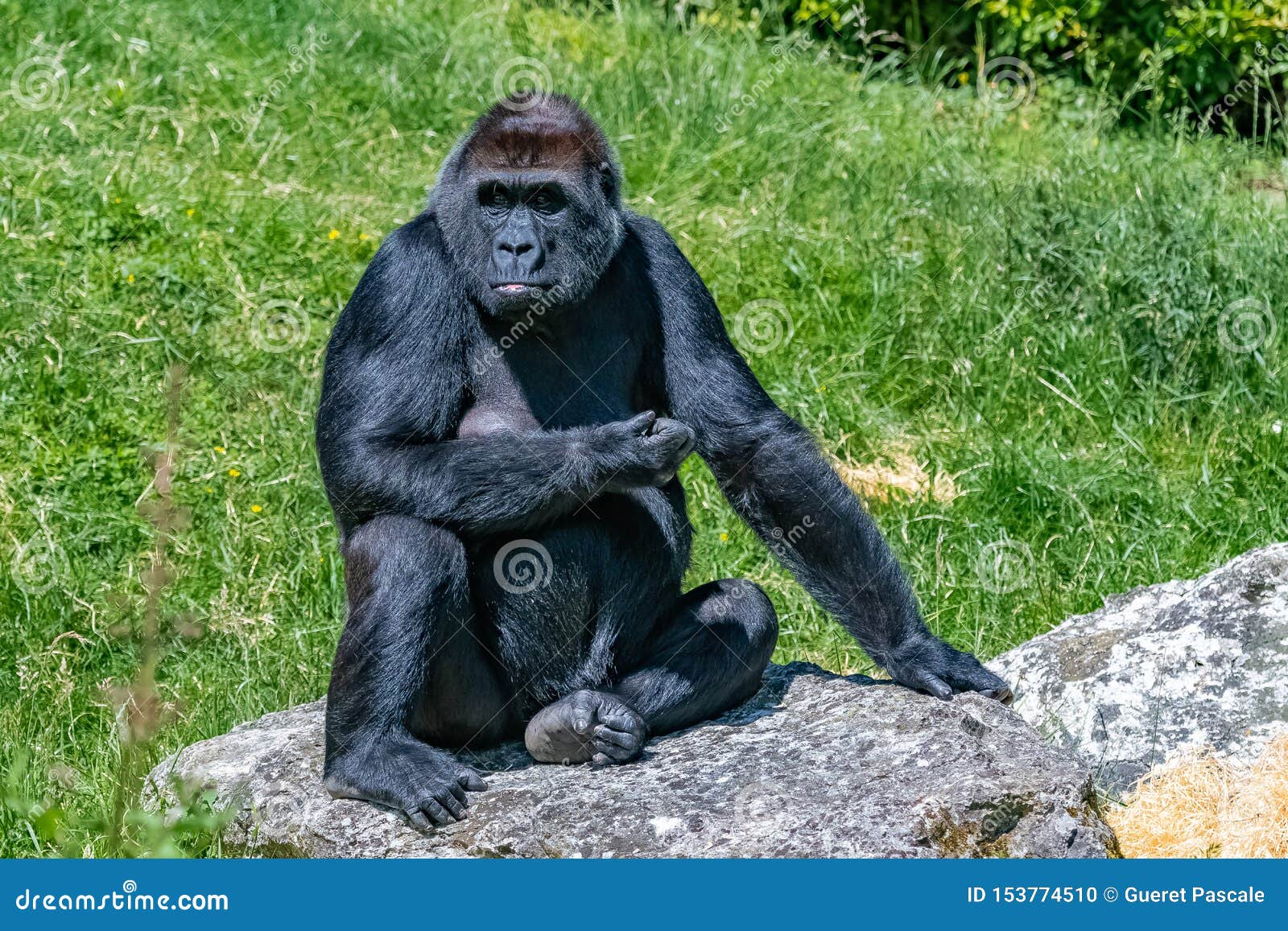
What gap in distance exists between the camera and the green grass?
253 inches

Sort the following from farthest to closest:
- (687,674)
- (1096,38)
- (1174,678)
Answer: (1096,38)
(1174,678)
(687,674)

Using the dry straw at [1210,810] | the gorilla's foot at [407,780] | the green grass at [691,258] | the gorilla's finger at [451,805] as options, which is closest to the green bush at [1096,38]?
the green grass at [691,258]

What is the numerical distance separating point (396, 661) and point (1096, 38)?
32.7ft

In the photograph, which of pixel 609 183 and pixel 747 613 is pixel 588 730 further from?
pixel 609 183

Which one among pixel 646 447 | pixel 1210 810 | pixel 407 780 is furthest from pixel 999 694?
pixel 407 780

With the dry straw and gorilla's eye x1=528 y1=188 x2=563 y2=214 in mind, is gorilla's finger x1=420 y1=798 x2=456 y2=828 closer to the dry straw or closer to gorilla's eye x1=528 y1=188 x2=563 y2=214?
gorilla's eye x1=528 y1=188 x2=563 y2=214

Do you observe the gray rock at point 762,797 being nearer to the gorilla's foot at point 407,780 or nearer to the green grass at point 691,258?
the gorilla's foot at point 407,780

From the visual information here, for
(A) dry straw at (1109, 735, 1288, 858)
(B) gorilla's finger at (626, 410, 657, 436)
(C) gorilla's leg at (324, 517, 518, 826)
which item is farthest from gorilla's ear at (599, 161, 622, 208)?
(A) dry straw at (1109, 735, 1288, 858)

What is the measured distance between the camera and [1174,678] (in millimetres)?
5195

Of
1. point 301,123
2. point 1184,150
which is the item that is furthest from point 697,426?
point 1184,150

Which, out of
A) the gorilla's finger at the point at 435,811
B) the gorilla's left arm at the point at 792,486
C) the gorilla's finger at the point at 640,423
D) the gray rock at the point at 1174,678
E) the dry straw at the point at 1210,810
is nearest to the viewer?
the gorilla's finger at the point at 435,811

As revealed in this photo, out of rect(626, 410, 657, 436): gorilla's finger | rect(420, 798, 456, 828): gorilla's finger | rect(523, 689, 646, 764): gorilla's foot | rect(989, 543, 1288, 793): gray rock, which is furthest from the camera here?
rect(989, 543, 1288, 793): gray rock

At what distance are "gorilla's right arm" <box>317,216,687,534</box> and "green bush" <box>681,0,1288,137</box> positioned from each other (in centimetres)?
679

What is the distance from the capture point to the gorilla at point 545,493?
13.1ft
